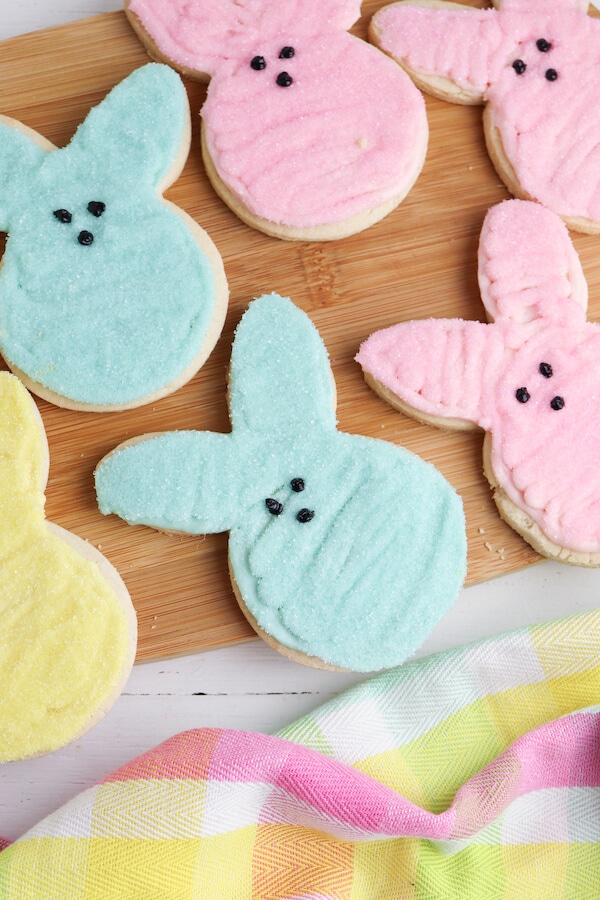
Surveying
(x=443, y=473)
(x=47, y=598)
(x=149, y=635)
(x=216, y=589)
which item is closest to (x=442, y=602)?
(x=443, y=473)

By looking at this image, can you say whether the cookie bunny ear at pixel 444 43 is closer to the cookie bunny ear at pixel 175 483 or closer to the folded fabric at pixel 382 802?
the cookie bunny ear at pixel 175 483

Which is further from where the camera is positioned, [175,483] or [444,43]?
[444,43]

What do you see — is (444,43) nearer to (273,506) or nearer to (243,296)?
(243,296)

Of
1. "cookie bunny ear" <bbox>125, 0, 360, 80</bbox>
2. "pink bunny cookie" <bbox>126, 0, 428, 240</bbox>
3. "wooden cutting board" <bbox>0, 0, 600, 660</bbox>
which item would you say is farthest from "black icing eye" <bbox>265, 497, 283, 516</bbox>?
"cookie bunny ear" <bbox>125, 0, 360, 80</bbox>

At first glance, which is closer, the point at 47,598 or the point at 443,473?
the point at 47,598

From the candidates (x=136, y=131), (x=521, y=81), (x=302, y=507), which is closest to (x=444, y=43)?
(x=521, y=81)

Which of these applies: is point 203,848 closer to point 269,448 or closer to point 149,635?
point 149,635
